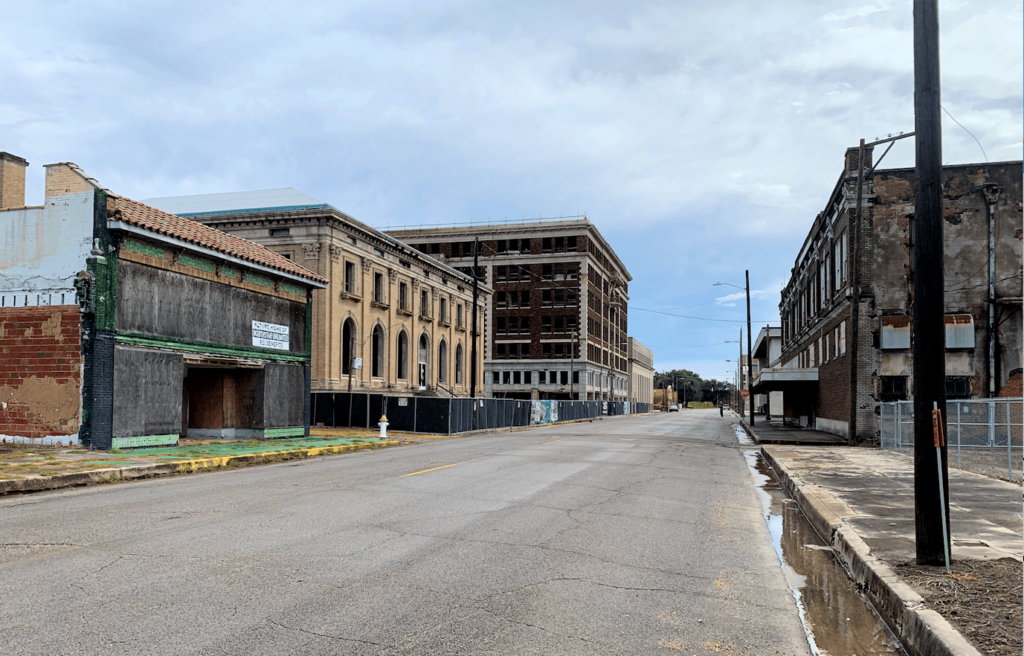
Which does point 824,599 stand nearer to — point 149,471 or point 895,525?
point 895,525

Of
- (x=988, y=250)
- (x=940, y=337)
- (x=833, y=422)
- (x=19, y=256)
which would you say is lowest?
(x=833, y=422)

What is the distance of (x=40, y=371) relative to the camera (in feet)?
61.8

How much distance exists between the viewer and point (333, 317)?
45.1m

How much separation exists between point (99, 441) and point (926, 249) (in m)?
17.8

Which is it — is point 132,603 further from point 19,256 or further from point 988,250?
point 988,250

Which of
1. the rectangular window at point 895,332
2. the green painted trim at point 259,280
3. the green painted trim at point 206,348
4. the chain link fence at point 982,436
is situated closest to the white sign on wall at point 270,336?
the green painted trim at point 206,348

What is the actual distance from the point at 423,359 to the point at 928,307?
172ft

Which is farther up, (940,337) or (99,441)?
(940,337)

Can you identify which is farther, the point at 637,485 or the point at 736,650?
the point at 637,485

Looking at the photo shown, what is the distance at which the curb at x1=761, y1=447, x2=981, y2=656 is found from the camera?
486 cm

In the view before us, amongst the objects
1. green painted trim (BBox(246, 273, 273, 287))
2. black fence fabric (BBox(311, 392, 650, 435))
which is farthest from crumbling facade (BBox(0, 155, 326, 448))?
black fence fabric (BBox(311, 392, 650, 435))

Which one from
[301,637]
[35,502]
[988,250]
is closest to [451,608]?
[301,637]

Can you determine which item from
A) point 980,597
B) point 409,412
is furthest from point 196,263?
point 980,597

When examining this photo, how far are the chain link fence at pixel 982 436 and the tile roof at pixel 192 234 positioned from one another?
18.7m
